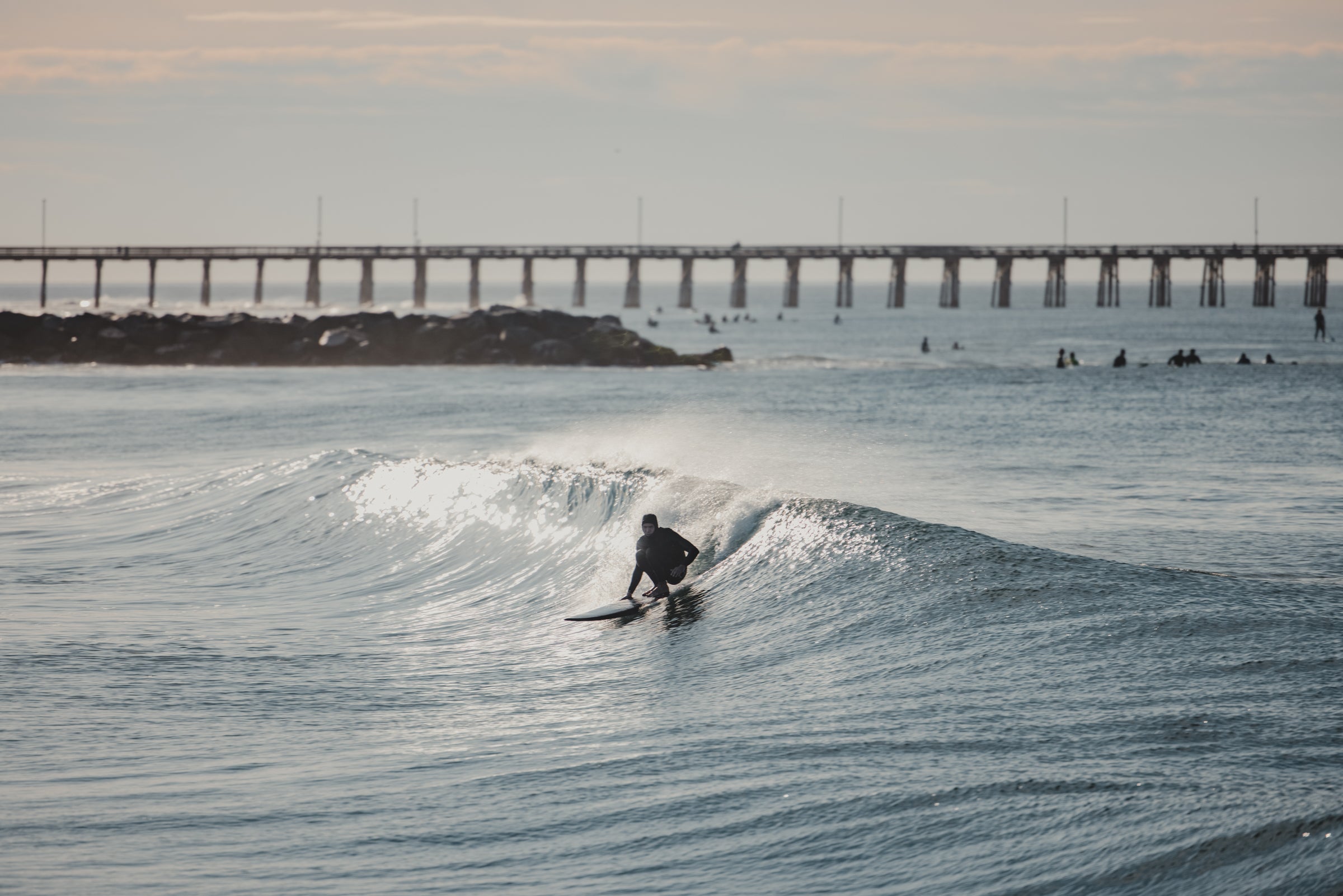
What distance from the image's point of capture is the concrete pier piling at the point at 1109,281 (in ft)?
489

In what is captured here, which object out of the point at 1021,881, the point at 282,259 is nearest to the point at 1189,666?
the point at 1021,881

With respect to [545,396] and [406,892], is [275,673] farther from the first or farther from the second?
[545,396]

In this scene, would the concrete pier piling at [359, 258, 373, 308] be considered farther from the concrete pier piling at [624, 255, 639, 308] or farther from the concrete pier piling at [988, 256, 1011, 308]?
the concrete pier piling at [988, 256, 1011, 308]

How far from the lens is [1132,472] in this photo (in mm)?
24516

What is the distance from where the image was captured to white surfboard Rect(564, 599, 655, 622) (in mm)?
13578

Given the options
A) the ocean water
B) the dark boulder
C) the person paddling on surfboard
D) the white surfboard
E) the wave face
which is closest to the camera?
the wave face

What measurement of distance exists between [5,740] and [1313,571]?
12.7 meters

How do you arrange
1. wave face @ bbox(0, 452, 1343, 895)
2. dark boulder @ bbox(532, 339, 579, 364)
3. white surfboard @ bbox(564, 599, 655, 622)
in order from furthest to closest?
dark boulder @ bbox(532, 339, 579, 364)
white surfboard @ bbox(564, 599, 655, 622)
wave face @ bbox(0, 452, 1343, 895)

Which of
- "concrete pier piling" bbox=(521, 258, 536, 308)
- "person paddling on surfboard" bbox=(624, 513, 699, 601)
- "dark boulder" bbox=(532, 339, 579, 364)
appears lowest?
"person paddling on surfboard" bbox=(624, 513, 699, 601)

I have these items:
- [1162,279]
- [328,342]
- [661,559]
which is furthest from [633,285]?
[661,559]

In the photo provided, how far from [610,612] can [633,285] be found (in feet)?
464

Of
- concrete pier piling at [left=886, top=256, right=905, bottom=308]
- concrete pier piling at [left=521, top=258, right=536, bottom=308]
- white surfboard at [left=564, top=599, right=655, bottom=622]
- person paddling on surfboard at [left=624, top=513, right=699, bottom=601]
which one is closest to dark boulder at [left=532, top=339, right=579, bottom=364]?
person paddling on surfboard at [left=624, top=513, right=699, bottom=601]

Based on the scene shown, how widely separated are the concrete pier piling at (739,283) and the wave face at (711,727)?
13189cm

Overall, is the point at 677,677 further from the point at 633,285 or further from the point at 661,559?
the point at 633,285
